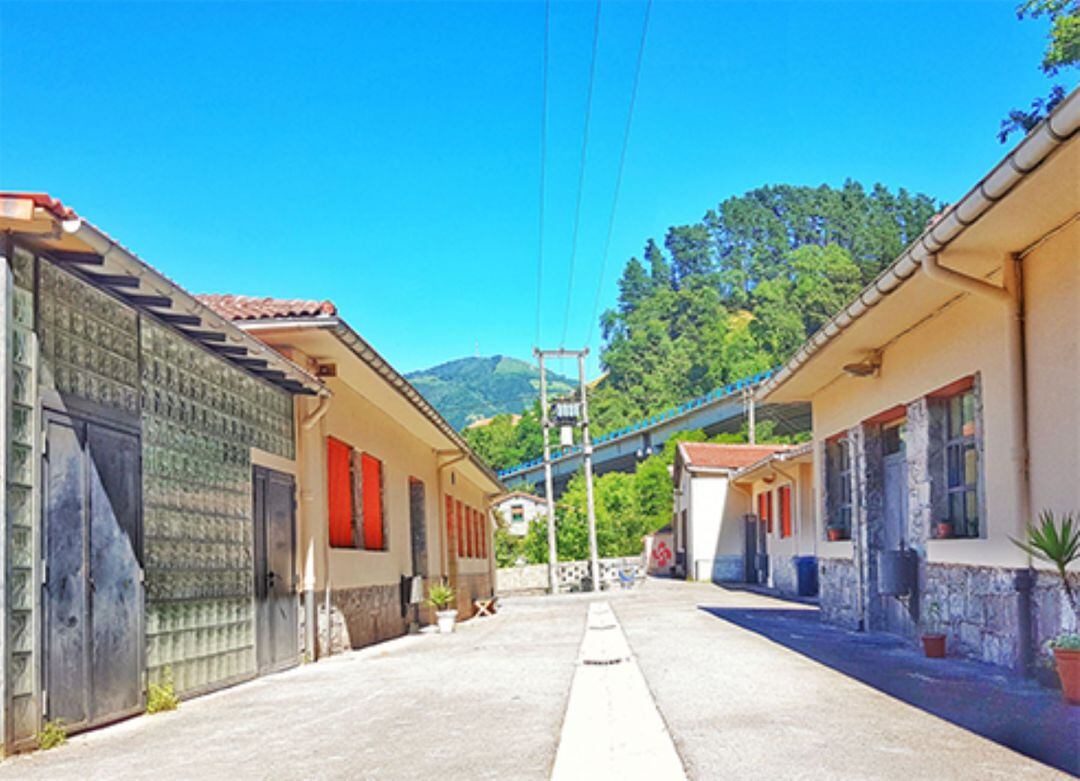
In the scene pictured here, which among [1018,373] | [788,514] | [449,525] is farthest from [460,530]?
[1018,373]

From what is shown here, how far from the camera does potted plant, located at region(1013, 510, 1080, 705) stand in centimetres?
645

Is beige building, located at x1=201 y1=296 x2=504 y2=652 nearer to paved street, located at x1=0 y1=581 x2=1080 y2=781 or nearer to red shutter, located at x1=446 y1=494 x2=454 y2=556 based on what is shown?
red shutter, located at x1=446 y1=494 x2=454 y2=556

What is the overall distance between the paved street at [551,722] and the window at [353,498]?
94.2 inches

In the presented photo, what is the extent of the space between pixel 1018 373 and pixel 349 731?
5223 millimetres

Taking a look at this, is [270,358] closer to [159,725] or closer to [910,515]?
[159,725]

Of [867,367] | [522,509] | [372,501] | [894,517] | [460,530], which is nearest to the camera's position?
[867,367]

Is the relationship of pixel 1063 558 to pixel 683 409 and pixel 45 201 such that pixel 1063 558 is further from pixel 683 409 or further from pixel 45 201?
pixel 683 409

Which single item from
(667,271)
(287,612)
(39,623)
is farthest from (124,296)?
(667,271)

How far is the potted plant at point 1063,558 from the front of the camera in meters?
6.45

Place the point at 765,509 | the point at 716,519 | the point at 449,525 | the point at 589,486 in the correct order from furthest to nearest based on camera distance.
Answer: the point at 589,486 < the point at 716,519 < the point at 765,509 < the point at 449,525

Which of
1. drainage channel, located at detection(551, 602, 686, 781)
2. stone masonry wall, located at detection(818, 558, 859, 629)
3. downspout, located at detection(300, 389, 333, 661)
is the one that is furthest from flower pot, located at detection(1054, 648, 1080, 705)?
downspout, located at detection(300, 389, 333, 661)

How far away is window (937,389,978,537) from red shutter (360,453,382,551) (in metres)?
7.22

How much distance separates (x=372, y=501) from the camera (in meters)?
15.0

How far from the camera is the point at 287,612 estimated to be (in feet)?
35.0
